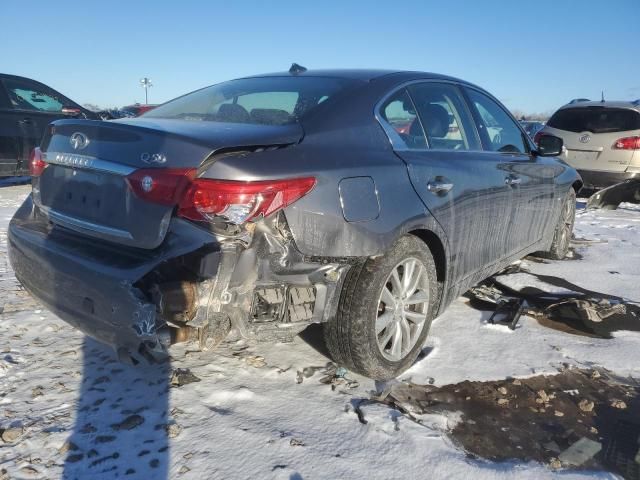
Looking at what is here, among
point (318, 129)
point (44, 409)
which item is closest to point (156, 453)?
point (44, 409)

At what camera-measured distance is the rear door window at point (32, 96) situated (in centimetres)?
766

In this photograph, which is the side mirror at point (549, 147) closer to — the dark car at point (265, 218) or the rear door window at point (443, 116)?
the rear door window at point (443, 116)

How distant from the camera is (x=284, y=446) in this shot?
6.70 feet

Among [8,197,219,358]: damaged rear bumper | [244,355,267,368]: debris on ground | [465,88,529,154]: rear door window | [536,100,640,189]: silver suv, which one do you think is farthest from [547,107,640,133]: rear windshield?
[8,197,219,358]: damaged rear bumper

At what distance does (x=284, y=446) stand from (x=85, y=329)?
0.97 m

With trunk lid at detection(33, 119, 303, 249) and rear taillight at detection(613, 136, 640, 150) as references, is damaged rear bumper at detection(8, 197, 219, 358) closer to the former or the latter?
trunk lid at detection(33, 119, 303, 249)

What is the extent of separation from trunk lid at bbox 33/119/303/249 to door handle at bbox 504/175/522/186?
1.86 m

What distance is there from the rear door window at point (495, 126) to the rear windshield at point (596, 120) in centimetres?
529

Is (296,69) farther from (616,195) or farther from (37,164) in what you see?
(616,195)

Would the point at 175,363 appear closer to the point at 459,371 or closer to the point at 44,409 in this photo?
the point at 44,409

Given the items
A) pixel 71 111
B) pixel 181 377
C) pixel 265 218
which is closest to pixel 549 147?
pixel 265 218

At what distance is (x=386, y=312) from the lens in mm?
2588

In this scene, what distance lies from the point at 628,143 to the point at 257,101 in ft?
24.6

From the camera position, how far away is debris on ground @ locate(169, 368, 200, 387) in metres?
2.50
